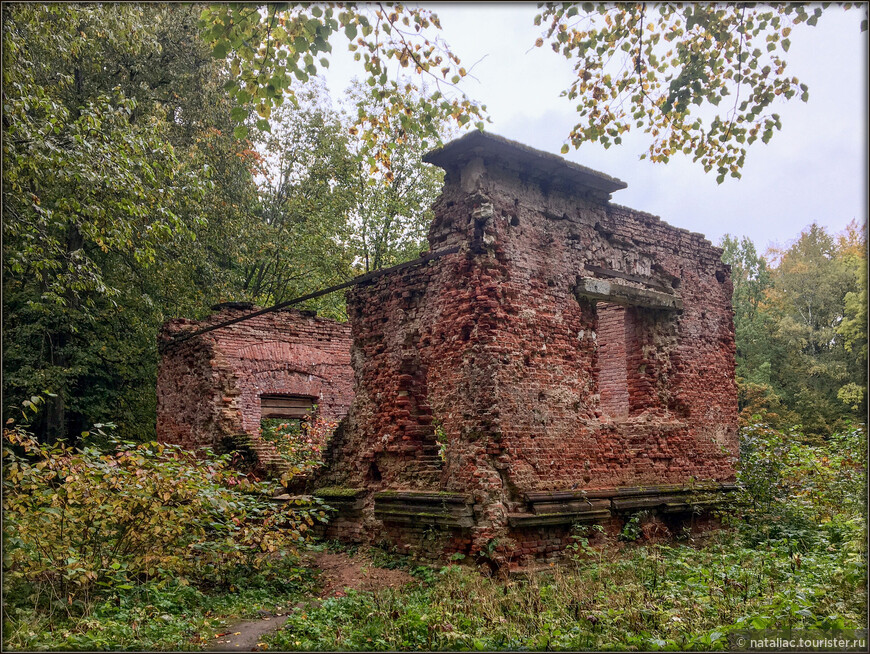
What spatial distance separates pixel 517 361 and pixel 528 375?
0.23 meters

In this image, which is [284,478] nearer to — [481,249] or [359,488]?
[359,488]

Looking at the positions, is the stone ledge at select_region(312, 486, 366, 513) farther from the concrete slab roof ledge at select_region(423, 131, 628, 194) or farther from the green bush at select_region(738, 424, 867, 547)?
the green bush at select_region(738, 424, 867, 547)

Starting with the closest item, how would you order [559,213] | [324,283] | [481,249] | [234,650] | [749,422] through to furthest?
[234,650] → [481,249] → [559,213] → [749,422] → [324,283]

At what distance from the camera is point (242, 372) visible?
44.8 ft

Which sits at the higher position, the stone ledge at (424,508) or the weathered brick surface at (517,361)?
the weathered brick surface at (517,361)

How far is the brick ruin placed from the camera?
7.76 metres

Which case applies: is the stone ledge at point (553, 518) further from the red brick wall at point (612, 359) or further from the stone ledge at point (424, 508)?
the red brick wall at point (612, 359)

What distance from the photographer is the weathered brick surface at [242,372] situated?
12.6m

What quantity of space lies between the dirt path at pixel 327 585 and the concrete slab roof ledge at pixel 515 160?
478cm

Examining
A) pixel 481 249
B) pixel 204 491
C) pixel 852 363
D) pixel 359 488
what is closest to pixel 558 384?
pixel 481 249

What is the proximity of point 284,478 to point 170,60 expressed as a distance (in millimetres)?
13809

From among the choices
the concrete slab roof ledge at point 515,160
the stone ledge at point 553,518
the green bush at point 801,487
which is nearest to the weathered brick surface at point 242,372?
the stone ledge at point 553,518

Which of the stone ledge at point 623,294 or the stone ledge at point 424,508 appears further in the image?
the stone ledge at point 623,294

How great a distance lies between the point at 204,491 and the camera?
712 cm
